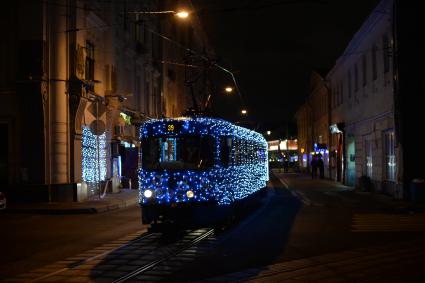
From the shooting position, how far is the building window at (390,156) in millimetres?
25297

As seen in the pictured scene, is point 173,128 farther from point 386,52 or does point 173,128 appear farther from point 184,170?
point 386,52

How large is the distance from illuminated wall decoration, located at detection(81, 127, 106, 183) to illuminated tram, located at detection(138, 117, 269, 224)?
11.9m

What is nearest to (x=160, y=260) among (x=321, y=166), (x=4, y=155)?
(x=4, y=155)

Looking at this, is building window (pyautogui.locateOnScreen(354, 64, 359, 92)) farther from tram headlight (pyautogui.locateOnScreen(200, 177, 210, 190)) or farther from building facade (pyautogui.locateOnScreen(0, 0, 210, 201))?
tram headlight (pyautogui.locateOnScreen(200, 177, 210, 190))

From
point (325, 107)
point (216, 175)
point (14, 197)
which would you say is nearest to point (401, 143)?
point (216, 175)

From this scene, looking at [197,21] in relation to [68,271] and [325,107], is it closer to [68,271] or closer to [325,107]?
[325,107]

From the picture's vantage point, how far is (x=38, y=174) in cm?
2362

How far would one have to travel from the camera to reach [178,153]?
13.9 metres

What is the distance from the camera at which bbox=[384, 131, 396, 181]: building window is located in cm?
2530

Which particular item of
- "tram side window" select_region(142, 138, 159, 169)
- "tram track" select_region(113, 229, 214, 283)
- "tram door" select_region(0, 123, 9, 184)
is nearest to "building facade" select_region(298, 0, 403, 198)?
"tram track" select_region(113, 229, 214, 283)

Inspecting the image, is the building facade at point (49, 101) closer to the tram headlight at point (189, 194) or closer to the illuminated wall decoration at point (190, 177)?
the illuminated wall decoration at point (190, 177)

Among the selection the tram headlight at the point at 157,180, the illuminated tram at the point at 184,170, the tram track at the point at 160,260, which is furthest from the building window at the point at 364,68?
the tram headlight at the point at 157,180

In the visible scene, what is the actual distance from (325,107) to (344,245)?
120 ft

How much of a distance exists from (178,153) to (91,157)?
47.4 feet
